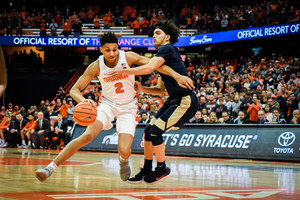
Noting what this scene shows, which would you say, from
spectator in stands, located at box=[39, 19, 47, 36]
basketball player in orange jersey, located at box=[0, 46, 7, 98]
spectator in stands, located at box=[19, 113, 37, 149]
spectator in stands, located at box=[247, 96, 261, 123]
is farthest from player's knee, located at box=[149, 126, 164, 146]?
spectator in stands, located at box=[39, 19, 47, 36]

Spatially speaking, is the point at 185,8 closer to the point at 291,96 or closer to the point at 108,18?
the point at 108,18

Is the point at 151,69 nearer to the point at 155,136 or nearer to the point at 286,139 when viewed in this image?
the point at 155,136

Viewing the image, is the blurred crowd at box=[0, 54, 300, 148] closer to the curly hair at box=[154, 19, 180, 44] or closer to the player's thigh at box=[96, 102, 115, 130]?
the player's thigh at box=[96, 102, 115, 130]

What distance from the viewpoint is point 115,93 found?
521 cm

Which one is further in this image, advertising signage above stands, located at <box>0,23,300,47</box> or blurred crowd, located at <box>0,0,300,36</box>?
blurred crowd, located at <box>0,0,300,36</box>

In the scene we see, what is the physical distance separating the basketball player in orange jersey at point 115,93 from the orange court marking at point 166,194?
25.9 inches

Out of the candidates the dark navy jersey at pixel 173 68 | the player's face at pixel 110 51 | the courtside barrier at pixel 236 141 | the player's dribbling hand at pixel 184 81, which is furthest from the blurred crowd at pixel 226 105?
the player's dribbling hand at pixel 184 81

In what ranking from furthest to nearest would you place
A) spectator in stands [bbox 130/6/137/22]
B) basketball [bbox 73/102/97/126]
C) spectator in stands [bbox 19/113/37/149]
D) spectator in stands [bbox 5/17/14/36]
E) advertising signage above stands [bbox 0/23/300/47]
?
spectator in stands [bbox 130/6/137/22], spectator in stands [bbox 5/17/14/36], advertising signage above stands [bbox 0/23/300/47], spectator in stands [bbox 19/113/37/149], basketball [bbox 73/102/97/126]

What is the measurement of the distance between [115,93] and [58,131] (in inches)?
414

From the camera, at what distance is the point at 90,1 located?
3162cm

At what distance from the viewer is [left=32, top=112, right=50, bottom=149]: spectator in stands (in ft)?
50.2

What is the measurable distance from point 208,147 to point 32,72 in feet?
59.7

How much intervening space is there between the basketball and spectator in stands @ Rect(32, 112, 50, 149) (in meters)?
11.2

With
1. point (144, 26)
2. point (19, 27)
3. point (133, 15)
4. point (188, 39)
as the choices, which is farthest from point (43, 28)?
point (188, 39)
